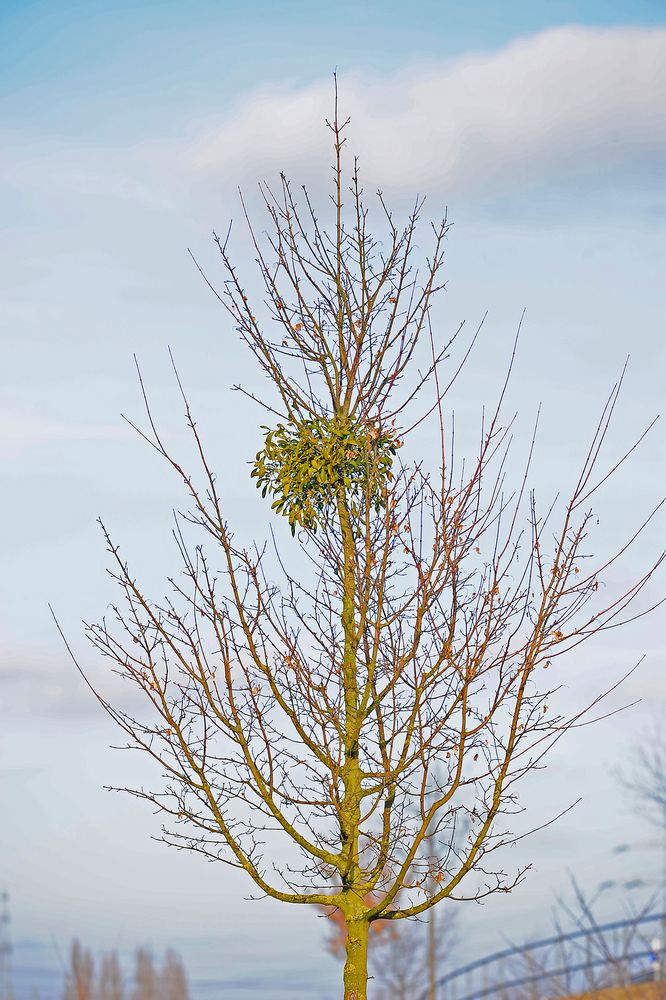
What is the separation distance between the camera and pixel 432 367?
27.1ft

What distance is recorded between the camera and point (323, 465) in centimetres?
795

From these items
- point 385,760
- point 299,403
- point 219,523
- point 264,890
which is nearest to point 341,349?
point 299,403

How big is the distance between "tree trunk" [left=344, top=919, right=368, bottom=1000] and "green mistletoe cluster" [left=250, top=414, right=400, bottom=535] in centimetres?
254

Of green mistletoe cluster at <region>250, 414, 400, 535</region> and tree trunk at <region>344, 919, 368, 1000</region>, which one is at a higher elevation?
green mistletoe cluster at <region>250, 414, 400, 535</region>

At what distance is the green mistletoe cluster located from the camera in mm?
7941

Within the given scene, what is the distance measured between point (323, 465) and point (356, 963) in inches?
122

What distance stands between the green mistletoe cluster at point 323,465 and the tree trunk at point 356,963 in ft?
8.33

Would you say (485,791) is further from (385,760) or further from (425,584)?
(425,584)

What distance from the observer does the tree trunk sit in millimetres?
7113

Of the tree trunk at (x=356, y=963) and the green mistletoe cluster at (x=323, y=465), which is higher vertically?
the green mistletoe cluster at (x=323, y=465)

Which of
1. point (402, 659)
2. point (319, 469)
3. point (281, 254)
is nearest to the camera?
point (402, 659)

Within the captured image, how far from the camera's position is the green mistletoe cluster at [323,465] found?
7.94m

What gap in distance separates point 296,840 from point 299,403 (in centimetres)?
297

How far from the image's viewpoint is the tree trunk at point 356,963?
7.11 metres
